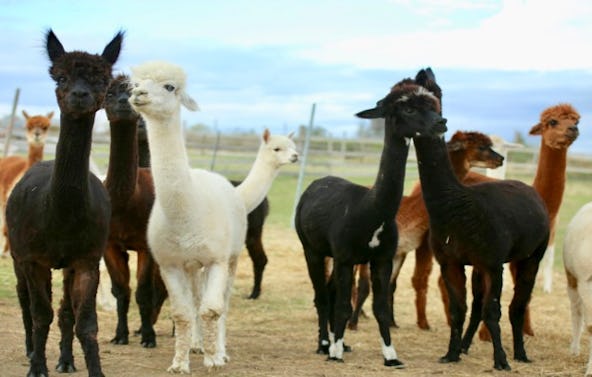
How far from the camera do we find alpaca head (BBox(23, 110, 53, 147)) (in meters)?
12.6

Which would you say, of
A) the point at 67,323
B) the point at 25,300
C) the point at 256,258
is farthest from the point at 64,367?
the point at 256,258

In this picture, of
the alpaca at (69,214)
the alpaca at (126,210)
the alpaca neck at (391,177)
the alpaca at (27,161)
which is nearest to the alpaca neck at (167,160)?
the alpaca at (69,214)

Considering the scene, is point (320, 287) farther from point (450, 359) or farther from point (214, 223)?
point (214, 223)

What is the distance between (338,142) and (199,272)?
28.0 metres

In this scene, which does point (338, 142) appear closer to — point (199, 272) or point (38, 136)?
point (38, 136)

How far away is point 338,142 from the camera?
34.5 metres

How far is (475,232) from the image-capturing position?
6.78 meters

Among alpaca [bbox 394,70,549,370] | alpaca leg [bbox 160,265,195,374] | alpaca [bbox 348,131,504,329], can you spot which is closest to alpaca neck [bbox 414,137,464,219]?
alpaca [bbox 394,70,549,370]

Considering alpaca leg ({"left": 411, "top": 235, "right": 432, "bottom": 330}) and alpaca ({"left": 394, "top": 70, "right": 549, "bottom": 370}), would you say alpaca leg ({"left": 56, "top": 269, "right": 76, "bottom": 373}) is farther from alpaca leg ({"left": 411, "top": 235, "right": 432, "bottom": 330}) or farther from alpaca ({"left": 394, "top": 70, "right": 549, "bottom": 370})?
alpaca leg ({"left": 411, "top": 235, "right": 432, "bottom": 330})

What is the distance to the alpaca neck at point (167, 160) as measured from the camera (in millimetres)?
5965

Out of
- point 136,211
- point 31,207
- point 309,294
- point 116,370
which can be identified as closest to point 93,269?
point 31,207

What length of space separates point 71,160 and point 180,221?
104cm

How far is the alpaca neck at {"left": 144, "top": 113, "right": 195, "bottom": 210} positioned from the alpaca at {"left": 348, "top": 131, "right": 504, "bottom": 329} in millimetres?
3062

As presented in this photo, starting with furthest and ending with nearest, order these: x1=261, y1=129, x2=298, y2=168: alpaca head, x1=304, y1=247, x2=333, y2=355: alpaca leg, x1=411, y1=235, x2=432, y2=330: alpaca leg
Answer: x1=261, y1=129, x2=298, y2=168: alpaca head
x1=411, y1=235, x2=432, y2=330: alpaca leg
x1=304, y1=247, x2=333, y2=355: alpaca leg
